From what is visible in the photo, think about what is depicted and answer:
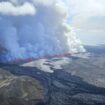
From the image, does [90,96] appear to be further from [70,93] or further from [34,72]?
[34,72]

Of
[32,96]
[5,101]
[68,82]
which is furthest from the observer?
[68,82]

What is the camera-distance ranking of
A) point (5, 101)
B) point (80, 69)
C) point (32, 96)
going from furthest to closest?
point (80, 69) → point (32, 96) → point (5, 101)

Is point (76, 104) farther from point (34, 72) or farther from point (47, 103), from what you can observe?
point (34, 72)

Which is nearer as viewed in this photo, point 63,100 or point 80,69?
point 63,100

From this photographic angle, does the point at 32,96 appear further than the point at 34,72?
No

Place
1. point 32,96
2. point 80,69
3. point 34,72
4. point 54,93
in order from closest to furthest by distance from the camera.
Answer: point 32,96
point 54,93
point 34,72
point 80,69

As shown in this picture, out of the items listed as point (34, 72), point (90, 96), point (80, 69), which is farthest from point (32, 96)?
point (80, 69)

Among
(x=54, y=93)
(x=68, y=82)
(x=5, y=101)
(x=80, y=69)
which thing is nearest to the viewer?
(x=5, y=101)

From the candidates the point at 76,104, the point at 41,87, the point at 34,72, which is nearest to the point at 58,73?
the point at 34,72
